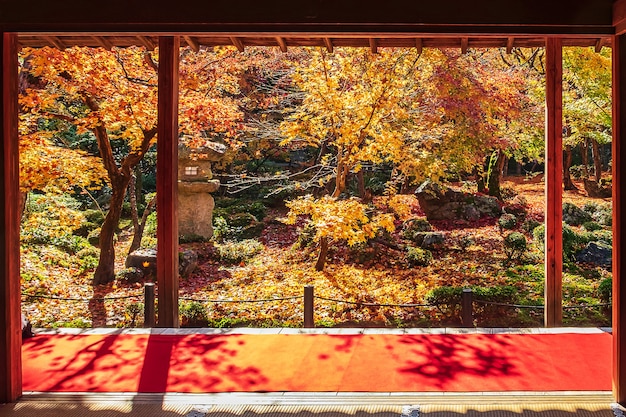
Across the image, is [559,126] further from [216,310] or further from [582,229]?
[582,229]

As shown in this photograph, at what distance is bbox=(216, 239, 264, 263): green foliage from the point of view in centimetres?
1032

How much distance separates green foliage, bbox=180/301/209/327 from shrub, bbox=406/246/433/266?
4.44 meters

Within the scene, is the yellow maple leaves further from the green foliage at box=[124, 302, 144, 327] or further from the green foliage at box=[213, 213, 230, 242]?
the green foliage at box=[213, 213, 230, 242]

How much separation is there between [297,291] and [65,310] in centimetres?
430

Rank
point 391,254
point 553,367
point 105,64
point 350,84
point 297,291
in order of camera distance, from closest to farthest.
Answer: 1. point 553,367
2. point 105,64
3. point 350,84
4. point 297,291
5. point 391,254

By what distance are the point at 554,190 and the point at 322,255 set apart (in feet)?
17.6

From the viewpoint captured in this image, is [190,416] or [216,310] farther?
[216,310]

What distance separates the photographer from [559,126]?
460 cm

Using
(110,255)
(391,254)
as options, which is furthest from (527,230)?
(110,255)

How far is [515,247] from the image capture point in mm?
9930

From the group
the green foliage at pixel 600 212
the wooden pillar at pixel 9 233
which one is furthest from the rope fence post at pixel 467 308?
the green foliage at pixel 600 212

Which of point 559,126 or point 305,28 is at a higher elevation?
point 305,28

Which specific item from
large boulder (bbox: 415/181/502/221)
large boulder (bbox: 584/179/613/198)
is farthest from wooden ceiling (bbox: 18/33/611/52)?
large boulder (bbox: 584/179/613/198)

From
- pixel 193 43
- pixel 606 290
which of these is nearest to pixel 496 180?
pixel 606 290
